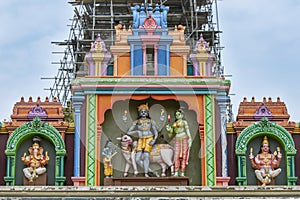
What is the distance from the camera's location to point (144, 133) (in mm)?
25969

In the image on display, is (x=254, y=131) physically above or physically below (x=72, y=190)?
above

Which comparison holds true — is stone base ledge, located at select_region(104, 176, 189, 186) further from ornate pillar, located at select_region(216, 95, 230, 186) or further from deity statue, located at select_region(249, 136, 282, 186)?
deity statue, located at select_region(249, 136, 282, 186)

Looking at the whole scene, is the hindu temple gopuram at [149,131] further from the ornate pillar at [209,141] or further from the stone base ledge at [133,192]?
the stone base ledge at [133,192]

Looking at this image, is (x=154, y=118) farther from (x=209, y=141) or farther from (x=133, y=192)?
(x=133, y=192)

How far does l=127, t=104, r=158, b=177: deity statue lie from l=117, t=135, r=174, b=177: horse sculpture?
13 cm

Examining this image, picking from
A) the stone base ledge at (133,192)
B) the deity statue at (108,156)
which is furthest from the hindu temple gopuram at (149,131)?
the stone base ledge at (133,192)

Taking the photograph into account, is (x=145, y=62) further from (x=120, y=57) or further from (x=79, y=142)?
(x=79, y=142)

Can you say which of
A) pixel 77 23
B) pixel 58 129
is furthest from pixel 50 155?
pixel 77 23

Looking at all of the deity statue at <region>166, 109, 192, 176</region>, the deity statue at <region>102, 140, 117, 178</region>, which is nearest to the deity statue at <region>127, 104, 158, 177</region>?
the deity statue at <region>166, 109, 192, 176</region>

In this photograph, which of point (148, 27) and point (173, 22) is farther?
point (173, 22)

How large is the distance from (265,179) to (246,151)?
953 mm

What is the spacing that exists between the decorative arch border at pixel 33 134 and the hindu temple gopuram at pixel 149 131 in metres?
0.03

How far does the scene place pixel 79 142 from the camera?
1026 inches

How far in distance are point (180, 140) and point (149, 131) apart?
2.79ft
